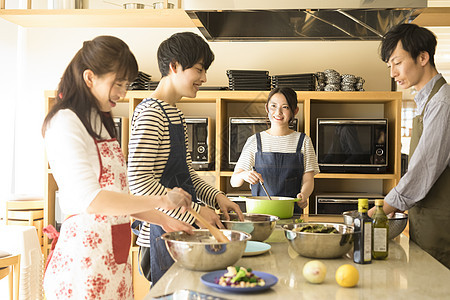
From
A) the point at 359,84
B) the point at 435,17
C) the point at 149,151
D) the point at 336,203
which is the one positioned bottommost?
the point at 336,203

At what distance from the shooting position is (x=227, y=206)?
187 cm

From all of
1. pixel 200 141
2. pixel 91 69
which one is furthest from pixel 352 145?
pixel 91 69

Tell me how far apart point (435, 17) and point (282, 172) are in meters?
1.52

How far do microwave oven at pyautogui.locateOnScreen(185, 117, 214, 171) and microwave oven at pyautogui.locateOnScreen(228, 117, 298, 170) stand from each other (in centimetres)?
16

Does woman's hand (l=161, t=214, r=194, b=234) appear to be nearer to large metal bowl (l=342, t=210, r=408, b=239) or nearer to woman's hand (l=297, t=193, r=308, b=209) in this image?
large metal bowl (l=342, t=210, r=408, b=239)

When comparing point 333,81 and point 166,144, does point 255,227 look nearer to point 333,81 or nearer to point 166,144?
point 166,144

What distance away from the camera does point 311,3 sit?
1.84 m

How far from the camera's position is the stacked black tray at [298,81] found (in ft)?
Answer: 12.1

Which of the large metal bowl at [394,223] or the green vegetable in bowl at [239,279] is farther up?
the large metal bowl at [394,223]

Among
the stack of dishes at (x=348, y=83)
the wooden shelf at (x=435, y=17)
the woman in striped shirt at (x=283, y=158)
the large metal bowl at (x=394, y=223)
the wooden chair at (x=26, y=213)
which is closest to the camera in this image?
the large metal bowl at (x=394, y=223)

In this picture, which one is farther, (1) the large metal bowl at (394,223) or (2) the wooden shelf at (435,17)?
(2) the wooden shelf at (435,17)

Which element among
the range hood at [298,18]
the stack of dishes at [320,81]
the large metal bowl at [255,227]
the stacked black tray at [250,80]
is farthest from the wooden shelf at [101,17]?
the large metal bowl at [255,227]

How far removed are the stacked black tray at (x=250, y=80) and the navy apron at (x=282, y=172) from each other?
3.04 feet

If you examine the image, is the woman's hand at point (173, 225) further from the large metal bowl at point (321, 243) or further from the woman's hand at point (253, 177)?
the woman's hand at point (253, 177)
